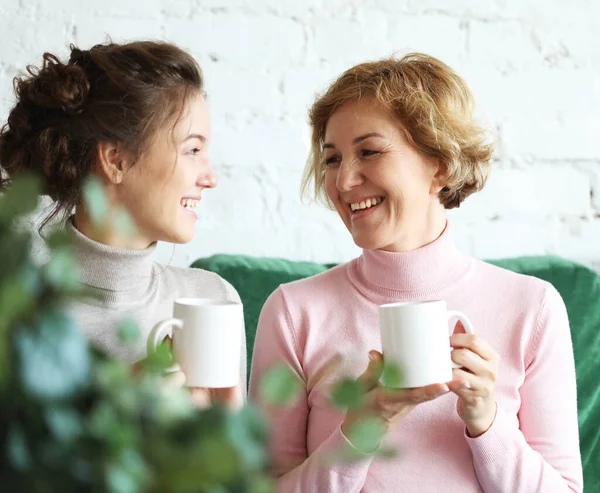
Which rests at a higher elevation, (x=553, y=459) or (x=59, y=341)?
(x=59, y=341)

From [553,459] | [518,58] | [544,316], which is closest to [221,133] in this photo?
[518,58]

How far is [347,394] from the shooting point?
1.38 ft

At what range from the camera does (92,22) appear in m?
1.87

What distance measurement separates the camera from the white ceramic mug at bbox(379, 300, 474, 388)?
1083 millimetres

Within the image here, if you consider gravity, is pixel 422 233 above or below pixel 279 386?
below

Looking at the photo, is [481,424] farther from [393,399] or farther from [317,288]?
[317,288]

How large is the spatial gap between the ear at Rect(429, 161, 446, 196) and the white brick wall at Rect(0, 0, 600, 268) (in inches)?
21.2

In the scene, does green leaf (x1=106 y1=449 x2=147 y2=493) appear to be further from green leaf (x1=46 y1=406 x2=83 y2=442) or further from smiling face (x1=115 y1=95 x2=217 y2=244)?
smiling face (x1=115 y1=95 x2=217 y2=244)

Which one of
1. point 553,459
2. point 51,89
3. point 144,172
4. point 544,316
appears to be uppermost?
point 51,89

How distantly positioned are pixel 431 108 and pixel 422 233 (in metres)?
0.20

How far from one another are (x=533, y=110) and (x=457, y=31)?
0.26m

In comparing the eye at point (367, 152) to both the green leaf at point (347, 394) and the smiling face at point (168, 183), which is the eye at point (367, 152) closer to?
the smiling face at point (168, 183)

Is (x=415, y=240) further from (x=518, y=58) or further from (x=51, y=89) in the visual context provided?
(x=518, y=58)

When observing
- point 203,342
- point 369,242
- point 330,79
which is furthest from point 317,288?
point 330,79
